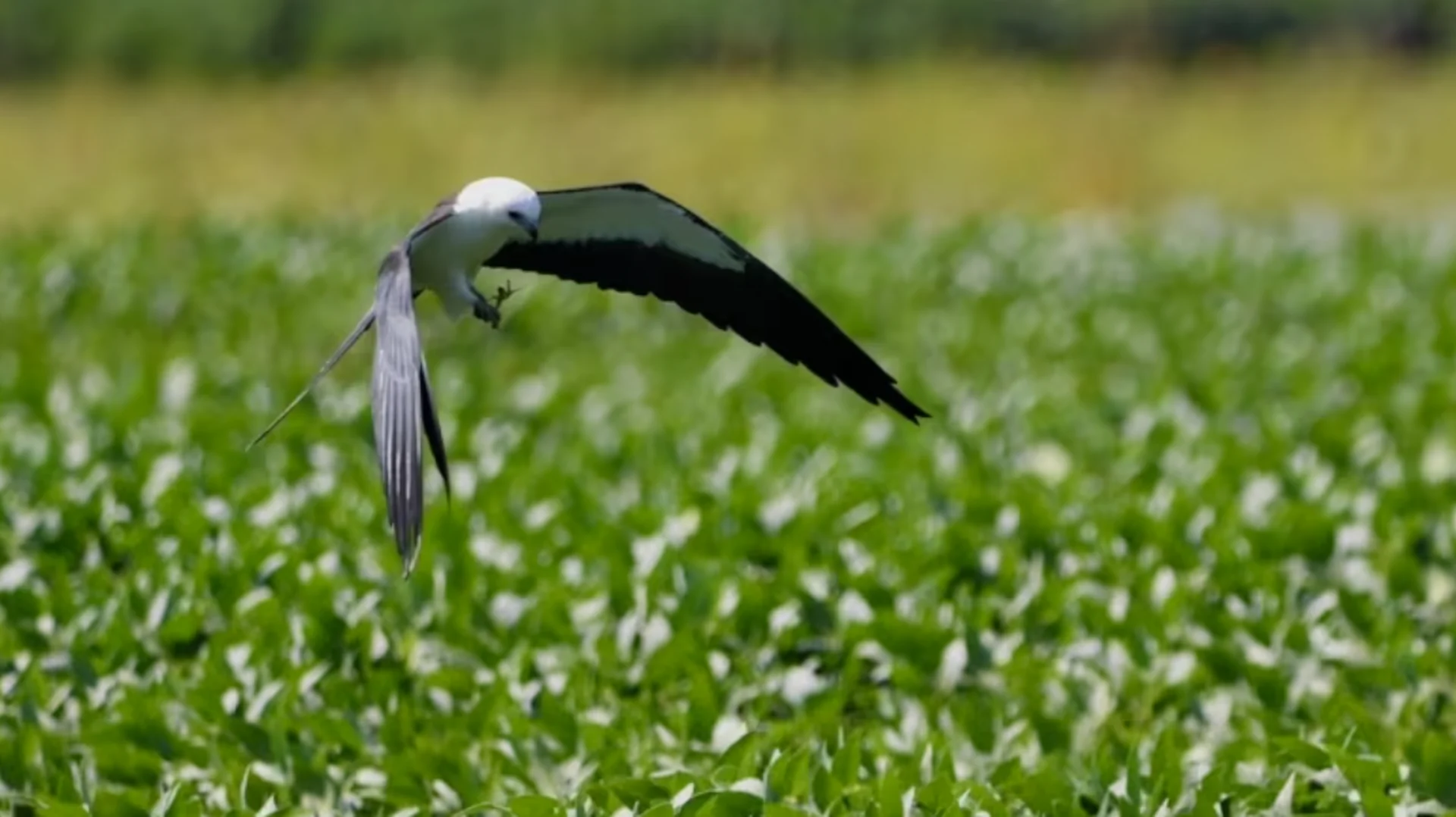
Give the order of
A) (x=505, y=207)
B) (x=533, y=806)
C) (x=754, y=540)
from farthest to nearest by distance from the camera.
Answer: (x=754, y=540) → (x=533, y=806) → (x=505, y=207)

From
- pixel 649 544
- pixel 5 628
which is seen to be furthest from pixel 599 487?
pixel 5 628

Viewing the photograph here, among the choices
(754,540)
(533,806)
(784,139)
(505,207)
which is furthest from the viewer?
(784,139)

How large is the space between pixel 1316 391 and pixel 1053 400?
96 centimetres

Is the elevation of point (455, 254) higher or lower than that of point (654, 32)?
higher

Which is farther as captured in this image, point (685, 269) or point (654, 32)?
point (654, 32)

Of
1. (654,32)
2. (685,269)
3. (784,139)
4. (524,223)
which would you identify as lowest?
(784,139)

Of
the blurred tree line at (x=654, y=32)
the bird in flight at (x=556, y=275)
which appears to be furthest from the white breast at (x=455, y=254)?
the blurred tree line at (x=654, y=32)

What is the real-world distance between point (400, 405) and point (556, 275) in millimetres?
880

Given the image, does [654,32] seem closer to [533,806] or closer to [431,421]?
[533,806]

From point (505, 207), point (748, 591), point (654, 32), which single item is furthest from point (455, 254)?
point (654, 32)

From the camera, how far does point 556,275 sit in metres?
4.41

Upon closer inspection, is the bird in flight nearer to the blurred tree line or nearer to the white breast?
the white breast

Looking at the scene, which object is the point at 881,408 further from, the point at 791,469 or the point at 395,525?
the point at 395,525

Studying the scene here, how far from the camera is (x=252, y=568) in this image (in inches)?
244
